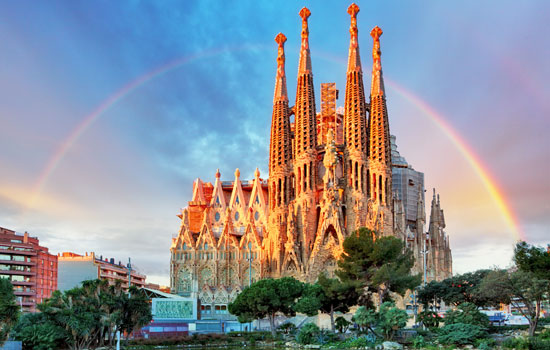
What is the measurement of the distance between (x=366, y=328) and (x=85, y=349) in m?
20.7

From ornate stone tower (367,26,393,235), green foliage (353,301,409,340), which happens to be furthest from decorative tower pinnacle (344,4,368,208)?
green foliage (353,301,409,340)

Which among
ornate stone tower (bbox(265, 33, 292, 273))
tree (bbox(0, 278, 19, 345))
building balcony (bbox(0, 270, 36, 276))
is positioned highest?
ornate stone tower (bbox(265, 33, 292, 273))

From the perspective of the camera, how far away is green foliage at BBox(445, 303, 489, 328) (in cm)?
4516

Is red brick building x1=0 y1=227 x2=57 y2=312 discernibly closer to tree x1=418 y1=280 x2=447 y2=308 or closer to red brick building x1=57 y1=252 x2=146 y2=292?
red brick building x1=57 y1=252 x2=146 y2=292

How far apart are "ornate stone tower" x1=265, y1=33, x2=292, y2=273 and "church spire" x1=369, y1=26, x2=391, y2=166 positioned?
12071 millimetres

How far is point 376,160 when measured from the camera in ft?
274

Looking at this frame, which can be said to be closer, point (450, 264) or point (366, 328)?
point (366, 328)

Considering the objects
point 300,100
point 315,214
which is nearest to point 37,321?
point 315,214

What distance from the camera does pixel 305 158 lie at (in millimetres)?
84812

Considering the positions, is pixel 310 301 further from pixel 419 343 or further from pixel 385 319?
pixel 419 343

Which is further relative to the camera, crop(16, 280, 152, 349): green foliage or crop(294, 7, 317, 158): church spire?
crop(294, 7, 317, 158): church spire

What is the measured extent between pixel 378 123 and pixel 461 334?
46.4 meters

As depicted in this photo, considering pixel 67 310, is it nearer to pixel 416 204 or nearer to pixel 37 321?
pixel 37 321

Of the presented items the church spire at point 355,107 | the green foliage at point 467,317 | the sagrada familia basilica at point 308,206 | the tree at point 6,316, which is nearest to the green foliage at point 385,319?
the green foliage at point 467,317
